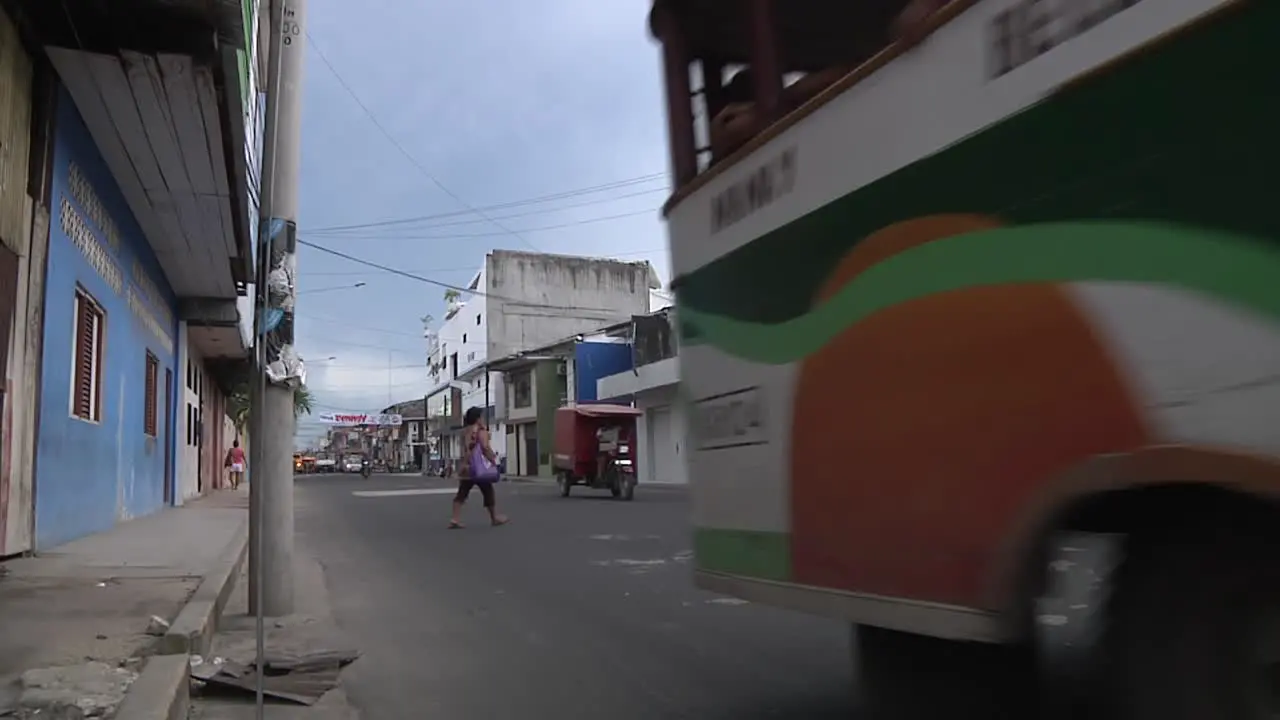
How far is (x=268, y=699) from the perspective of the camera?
4961mm

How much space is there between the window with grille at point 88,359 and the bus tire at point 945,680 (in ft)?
31.7

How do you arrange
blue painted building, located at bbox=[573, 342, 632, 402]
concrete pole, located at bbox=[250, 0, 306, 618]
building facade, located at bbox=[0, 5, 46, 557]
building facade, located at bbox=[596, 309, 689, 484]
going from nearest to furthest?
concrete pole, located at bbox=[250, 0, 306, 618]
building facade, located at bbox=[0, 5, 46, 557]
building facade, located at bbox=[596, 309, 689, 484]
blue painted building, located at bbox=[573, 342, 632, 402]

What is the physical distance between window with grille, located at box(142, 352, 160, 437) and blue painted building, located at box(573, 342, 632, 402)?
25.7 m

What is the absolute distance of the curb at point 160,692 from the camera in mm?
3904

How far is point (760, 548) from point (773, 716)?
122 cm

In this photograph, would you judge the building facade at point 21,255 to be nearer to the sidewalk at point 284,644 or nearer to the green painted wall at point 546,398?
the sidewalk at point 284,644

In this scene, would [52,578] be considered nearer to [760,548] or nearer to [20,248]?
[20,248]

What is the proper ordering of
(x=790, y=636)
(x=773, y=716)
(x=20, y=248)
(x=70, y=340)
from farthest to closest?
(x=70, y=340), (x=20, y=248), (x=790, y=636), (x=773, y=716)

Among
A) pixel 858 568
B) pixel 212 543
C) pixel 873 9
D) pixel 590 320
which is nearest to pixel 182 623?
pixel 858 568

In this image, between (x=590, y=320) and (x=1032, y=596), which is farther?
(x=590, y=320)

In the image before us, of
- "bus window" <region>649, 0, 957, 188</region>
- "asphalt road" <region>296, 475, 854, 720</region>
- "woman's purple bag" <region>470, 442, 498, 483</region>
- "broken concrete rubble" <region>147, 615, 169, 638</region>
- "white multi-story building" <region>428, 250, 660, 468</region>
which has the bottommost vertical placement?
"asphalt road" <region>296, 475, 854, 720</region>

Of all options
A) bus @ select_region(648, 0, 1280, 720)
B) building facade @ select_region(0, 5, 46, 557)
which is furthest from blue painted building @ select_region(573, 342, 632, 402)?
bus @ select_region(648, 0, 1280, 720)

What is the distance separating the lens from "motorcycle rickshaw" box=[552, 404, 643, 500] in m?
23.7

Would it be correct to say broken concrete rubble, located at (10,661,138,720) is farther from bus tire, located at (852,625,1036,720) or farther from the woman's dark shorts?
the woman's dark shorts
